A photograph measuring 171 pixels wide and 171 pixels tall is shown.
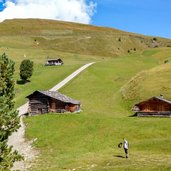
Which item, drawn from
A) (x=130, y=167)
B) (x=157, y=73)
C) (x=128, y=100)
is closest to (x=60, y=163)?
(x=130, y=167)

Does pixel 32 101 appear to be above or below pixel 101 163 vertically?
above

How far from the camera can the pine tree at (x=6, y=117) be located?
32.3 meters

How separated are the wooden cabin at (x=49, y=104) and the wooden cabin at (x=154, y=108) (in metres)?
13.4

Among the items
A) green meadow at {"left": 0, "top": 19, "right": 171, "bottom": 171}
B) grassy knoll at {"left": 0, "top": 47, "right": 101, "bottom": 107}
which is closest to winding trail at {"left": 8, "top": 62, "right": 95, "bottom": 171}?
green meadow at {"left": 0, "top": 19, "right": 171, "bottom": 171}

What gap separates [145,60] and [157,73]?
52.3 meters

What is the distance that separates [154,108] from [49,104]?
21842 mm

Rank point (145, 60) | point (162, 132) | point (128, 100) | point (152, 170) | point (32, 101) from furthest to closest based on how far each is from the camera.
A: point (145, 60)
point (128, 100)
point (32, 101)
point (162, 132)
point (152, 170)

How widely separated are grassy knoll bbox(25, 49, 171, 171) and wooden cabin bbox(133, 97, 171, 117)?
12.8 feet

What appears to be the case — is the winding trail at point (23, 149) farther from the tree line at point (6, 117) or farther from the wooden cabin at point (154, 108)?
the wooden cabin at point (154, 108)

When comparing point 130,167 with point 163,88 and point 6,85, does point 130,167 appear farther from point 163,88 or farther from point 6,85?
point 163,88

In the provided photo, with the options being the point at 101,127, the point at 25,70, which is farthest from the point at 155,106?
the point at 25,70

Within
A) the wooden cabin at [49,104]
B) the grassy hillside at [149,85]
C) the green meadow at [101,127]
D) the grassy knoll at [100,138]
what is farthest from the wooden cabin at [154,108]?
the wooden cabin at [49,104]

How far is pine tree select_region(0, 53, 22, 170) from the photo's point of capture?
32.3m

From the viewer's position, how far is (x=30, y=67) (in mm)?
123312
